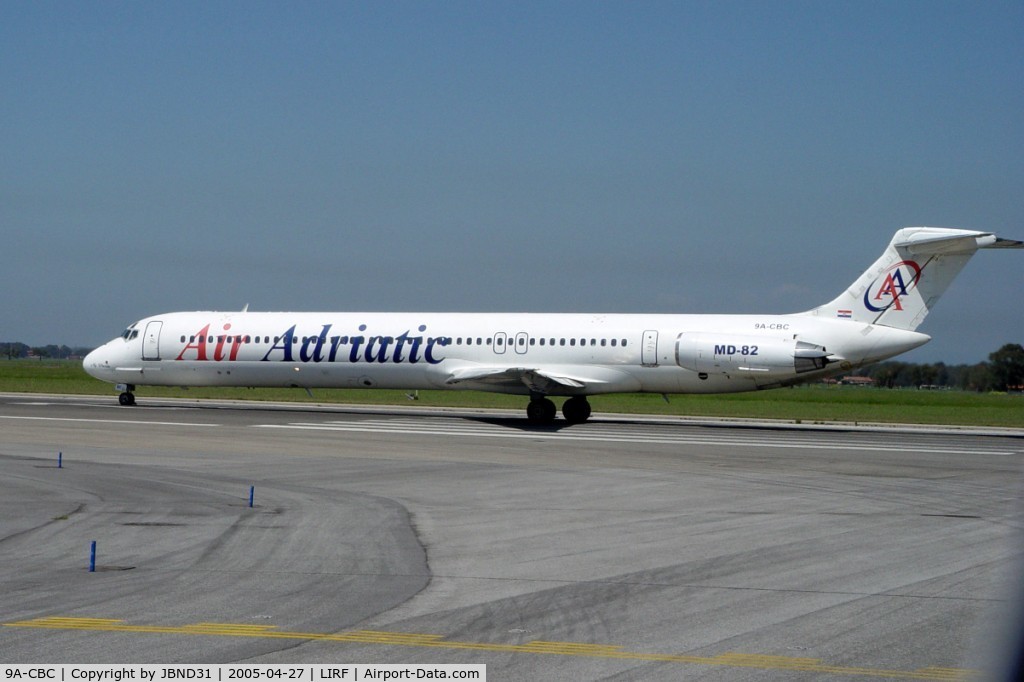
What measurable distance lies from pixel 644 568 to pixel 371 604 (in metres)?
3.39

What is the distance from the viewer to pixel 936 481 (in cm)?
2253

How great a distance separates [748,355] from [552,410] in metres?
6.78

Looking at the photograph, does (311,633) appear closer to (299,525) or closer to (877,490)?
(299,525)

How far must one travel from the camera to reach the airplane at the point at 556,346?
34312 mm

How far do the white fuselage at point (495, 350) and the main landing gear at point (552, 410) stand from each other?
1.92 ft

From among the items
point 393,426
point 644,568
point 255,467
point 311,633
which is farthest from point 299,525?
point 393,426

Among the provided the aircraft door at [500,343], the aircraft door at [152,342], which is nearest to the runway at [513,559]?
the aircraft door at [500,343]

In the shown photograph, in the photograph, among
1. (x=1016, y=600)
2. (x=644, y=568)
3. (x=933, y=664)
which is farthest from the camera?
(x=644, y=568)

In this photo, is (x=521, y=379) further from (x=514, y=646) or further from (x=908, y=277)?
(x=514, y=646)

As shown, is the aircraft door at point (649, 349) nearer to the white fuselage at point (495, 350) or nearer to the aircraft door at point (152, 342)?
the white fuselage at point (495, 350)

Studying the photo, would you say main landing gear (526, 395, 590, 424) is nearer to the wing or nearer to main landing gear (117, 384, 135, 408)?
the wing

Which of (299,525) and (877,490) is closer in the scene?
(299,525)

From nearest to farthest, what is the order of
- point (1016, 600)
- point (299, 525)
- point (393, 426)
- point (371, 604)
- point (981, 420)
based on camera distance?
point (1016, 600)
point (371, 604)
point (299, 525)
point (393, 426)
point (981, 420)

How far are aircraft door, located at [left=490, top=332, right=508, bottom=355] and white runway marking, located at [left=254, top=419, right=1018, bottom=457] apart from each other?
2641 millimetres
